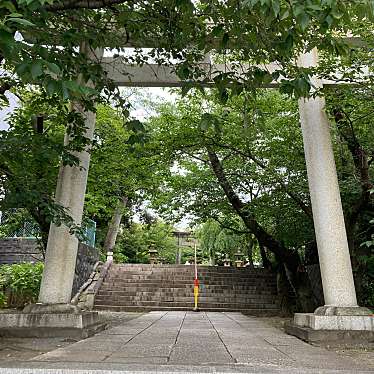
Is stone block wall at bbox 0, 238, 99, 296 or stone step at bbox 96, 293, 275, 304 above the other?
stone block wall at bbox 0, 238, 99, 296

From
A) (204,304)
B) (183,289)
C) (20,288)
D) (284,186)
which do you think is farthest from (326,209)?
(183,289)

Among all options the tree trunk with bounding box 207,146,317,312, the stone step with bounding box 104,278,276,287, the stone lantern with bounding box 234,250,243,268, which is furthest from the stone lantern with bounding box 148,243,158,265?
the tree trunk with bounding box 207,146,317,312

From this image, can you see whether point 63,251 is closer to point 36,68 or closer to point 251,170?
point 36,68

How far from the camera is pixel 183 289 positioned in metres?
14.2

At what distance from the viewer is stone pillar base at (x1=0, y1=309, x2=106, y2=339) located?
17.4 ft

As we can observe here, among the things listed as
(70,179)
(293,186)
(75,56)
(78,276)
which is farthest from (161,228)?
(75,56)

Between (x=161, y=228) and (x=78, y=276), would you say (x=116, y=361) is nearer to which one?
(x=78, y=276)

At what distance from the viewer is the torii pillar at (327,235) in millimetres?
5594

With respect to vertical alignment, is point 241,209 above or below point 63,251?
above

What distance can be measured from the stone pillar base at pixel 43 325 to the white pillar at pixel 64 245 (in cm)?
35

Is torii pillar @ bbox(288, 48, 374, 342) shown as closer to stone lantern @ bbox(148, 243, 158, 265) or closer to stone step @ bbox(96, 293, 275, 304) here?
stone step @ bbox(96, 293, 275, 304)

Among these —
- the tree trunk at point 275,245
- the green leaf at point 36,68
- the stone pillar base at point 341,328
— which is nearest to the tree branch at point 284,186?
the tree trunk at point 275,245

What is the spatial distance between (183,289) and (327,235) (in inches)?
348

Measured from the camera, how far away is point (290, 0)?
8.76 feet
